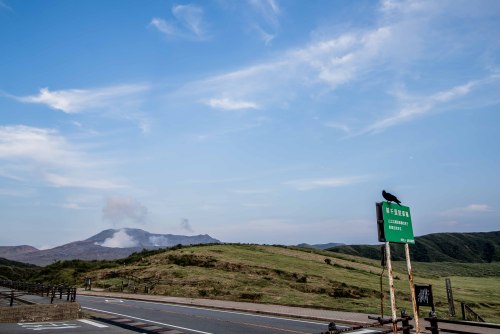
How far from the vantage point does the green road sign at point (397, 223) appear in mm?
→ 7871

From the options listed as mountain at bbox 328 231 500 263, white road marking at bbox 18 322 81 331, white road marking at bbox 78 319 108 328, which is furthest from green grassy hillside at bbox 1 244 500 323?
mountain at bbox 328 231 500 263

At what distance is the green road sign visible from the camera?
7.87 meters

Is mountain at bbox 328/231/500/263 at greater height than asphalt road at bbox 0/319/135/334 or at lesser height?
greater

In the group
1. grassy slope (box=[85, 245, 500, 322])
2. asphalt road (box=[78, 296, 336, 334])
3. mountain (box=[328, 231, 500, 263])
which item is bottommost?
asphalt road (box=[78, 296, 336, 334])

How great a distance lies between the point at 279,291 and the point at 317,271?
46.9ft

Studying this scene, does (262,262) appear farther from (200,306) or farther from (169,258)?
(200,306)

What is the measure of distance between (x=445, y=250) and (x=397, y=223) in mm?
202888

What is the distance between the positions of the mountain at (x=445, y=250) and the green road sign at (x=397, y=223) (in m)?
161

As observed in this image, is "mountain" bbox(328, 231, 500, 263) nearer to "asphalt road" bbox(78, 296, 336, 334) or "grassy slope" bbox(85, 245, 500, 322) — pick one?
"grassy slope" bbox(85, 245, 500, 322)

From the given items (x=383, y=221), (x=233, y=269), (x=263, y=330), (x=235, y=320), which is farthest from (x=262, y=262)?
(x=383, y=221)

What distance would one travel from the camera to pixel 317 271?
1854 inches

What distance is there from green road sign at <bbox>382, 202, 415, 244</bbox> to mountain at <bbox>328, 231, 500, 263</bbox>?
528 feet

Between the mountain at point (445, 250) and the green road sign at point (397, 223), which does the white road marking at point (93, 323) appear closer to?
the green road sign at point (397, 223)

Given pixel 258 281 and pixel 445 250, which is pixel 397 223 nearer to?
pixel 258 281
